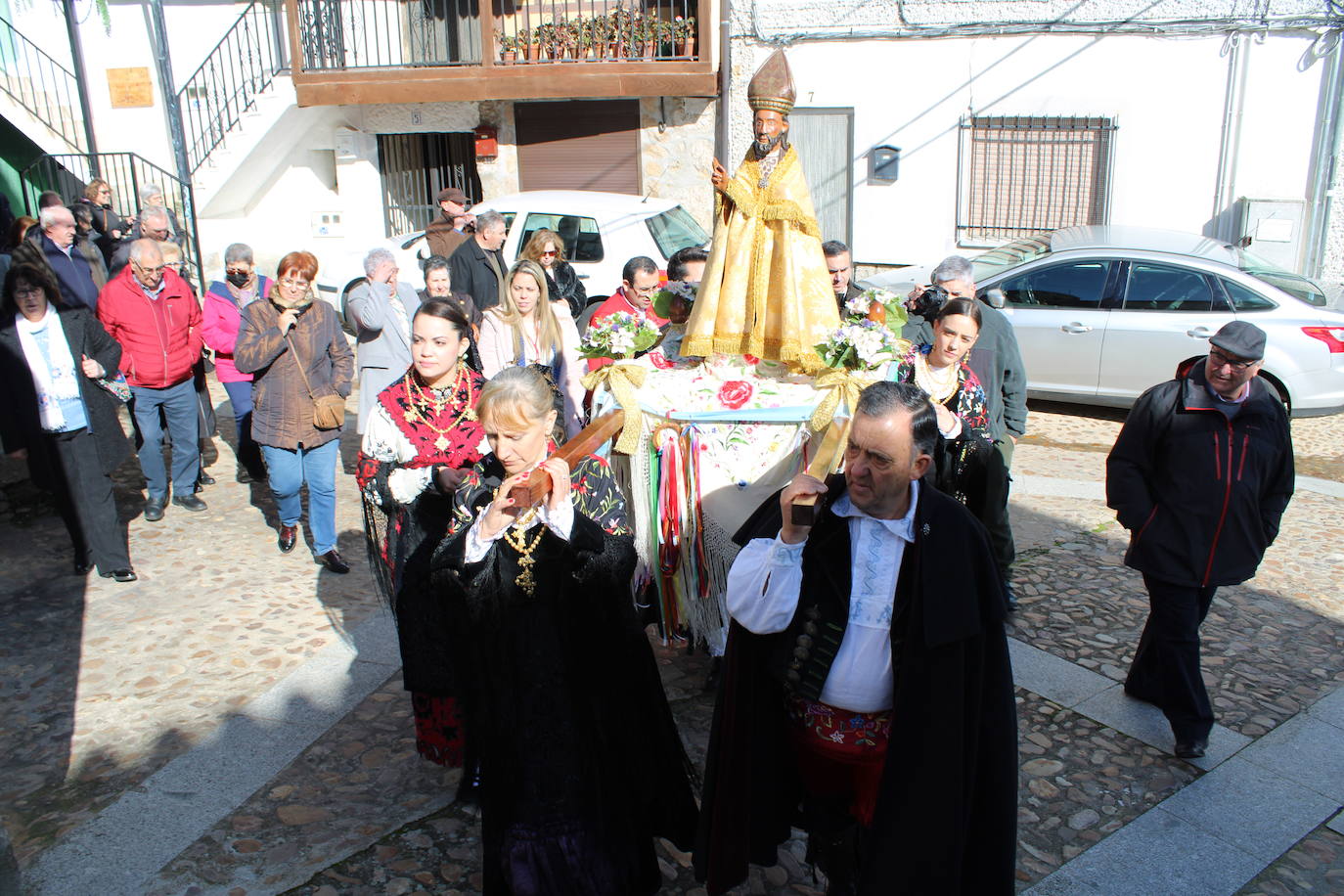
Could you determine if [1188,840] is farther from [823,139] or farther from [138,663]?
[823,139]

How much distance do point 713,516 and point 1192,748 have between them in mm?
2211

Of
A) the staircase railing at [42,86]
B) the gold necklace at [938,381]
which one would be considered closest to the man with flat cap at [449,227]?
the gold necklace at [938,381]

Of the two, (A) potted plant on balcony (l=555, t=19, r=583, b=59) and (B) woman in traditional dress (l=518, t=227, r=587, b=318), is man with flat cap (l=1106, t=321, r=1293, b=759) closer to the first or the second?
(B) woman in traditional dress (l=518, t=227, r=587, b=318)

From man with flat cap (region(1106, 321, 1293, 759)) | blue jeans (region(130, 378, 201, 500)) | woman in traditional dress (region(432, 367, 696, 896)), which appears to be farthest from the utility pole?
man with flat cap (region(1106, 321, 1293, 759))

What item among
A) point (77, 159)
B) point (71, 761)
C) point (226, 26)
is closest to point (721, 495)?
point (71, 761)

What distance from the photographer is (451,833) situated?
3.96m

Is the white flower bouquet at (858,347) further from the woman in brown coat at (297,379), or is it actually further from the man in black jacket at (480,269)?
the man in black jacket at (480,269)

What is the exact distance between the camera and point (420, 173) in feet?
A: 56.7

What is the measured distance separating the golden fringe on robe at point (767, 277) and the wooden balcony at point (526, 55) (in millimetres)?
11489

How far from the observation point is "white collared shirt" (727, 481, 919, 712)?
9.48 ft

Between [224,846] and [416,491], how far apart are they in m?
1.47

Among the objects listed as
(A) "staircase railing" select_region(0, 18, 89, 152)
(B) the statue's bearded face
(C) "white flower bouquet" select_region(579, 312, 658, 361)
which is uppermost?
(A) "staircase railing" select_region(0, 18, 89, 152)

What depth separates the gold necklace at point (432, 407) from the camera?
4.17m

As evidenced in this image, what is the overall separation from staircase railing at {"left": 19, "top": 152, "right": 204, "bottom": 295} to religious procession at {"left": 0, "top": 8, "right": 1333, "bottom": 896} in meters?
8.57
